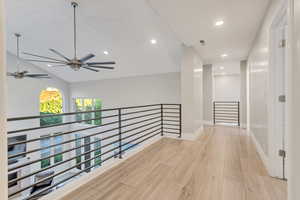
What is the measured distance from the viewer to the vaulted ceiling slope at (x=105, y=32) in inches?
127

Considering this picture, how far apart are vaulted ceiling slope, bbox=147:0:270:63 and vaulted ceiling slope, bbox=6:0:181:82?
0.69 meters

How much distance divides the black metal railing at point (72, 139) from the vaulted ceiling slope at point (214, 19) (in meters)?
1.60

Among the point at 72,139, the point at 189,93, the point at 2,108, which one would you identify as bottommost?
the point at 72,139

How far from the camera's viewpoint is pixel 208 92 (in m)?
5.43

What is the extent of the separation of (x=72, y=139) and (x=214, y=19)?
9.15 ft

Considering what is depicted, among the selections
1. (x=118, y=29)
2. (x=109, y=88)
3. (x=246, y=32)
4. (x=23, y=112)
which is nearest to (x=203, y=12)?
(x=246, y=32)

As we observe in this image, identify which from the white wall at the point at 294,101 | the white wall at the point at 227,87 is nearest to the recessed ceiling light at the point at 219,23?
the white wall at the point at 294,101

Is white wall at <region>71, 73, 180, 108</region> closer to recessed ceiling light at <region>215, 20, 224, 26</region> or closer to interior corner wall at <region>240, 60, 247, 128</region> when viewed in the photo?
interior corner wall at <region>240, 60, 247, 128</region>

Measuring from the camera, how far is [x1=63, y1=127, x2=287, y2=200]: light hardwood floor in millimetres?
1574

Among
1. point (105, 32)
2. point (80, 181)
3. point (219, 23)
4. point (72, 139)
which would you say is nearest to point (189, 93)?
point (219, 23)

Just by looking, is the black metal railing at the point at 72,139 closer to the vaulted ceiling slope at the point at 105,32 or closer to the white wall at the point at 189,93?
the white wall at the point at 189,93

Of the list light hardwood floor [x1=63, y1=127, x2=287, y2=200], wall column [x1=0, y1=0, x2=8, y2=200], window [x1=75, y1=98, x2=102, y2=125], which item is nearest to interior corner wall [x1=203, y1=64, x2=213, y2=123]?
light hardwood floor [x1=63, y1=127, x2=287, y2=200]

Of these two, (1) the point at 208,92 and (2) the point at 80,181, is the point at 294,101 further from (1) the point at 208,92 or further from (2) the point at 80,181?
(1) the point at 208,92

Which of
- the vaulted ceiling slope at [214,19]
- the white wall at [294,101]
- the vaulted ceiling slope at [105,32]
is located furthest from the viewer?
the vaulted ceiling slope at [105,32]
